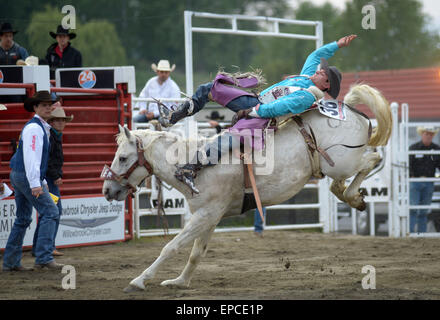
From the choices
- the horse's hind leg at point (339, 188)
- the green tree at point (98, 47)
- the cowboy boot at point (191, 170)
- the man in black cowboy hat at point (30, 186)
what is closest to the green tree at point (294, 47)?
the green tree at point (98, 47)

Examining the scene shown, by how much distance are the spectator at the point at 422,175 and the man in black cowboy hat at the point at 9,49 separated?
638 centimetres

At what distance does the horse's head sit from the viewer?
20.3ft

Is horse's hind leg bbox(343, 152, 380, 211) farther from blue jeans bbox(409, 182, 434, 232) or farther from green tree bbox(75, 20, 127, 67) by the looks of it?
green tree bbox(75, 20, 127, 67)

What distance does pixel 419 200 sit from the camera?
10930 mm

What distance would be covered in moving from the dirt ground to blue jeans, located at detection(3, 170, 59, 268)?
0.82 ft

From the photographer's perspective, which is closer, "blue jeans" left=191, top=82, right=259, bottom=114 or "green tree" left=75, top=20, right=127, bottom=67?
"blue jeans" left=191, top=82, right=259, bottom=114

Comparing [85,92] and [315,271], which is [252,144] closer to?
[315,271]

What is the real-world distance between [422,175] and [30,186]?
6.52 metres

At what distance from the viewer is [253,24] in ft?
141

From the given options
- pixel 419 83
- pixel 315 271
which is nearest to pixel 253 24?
pixel 419 83

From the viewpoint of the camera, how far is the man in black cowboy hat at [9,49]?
9.71m

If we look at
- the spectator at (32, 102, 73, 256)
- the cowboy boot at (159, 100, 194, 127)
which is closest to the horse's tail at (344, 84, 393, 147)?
the cowboy boot at (159, 100, 194, 127)

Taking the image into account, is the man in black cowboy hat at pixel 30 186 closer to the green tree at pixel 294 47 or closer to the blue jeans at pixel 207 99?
the blue jeans at pixel 207 99
